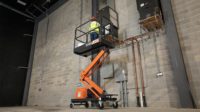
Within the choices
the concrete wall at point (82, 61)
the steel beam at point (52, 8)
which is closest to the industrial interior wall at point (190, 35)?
the concrete wall at point (82, 61)

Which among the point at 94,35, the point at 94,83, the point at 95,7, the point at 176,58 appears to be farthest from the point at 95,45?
the point at 95,7

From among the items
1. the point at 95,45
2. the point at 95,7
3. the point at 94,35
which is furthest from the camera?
the point at 95,7

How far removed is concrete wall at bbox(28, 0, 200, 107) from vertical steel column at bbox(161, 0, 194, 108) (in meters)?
0.20

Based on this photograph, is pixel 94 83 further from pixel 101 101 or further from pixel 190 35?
pixel 190 35

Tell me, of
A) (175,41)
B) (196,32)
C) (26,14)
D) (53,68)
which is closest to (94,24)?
(175,41)

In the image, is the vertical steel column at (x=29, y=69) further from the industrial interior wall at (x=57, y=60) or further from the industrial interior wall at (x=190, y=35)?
the industrial interior wall at (x=190, y=35)

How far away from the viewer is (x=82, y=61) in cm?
795

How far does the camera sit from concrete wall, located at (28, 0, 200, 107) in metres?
4.93

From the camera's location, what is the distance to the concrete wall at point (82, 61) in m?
4.93

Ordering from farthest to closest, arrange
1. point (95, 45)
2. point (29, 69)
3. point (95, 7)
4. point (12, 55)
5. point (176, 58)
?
Answer: point (29, 69), point (12, 55), point (95, 7), point (95, 45), point (176, 58)

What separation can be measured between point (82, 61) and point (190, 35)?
5011 mm

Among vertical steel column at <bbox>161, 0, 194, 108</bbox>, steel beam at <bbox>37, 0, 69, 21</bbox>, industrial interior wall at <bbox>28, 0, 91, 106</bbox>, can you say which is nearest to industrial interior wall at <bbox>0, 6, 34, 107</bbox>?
industrial interior wall at <bbox>28, 0, 91, 106</bbox>

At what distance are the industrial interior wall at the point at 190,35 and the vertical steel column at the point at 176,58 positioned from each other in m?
0.16

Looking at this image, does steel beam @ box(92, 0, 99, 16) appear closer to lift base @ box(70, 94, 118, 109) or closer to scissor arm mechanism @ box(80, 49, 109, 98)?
scissor arm mechanism @ box(80, 49, 109, 98)
